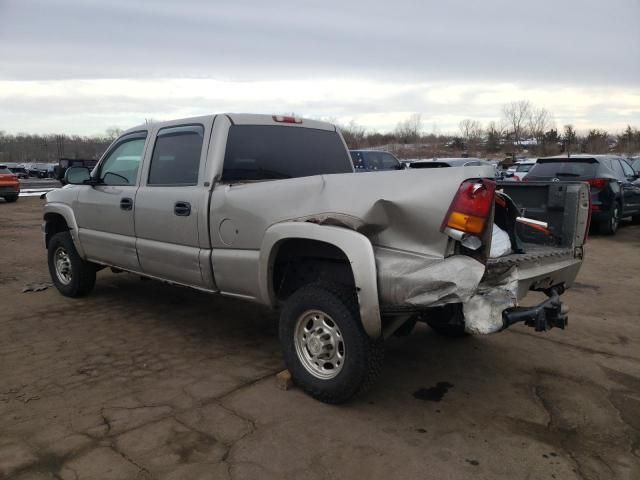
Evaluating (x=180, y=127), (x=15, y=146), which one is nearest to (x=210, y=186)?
(x=180, y=127)

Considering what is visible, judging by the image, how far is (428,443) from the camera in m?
3.09

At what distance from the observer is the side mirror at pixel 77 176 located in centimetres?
567

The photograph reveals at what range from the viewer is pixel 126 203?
5.04 meters

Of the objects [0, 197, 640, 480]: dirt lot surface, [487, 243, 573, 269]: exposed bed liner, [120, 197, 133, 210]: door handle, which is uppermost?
[120, 197, 133, 210]: door handle

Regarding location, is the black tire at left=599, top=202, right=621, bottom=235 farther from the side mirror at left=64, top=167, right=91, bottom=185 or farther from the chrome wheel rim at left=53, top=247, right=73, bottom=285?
the chrome wheel rim at left=53, top=247, right=73, bottom=285

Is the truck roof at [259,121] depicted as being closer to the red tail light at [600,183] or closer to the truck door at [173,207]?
the truck door at [173,207]

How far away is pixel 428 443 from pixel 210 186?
241 cm

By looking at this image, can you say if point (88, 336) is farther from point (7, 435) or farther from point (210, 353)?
point (7, 435)

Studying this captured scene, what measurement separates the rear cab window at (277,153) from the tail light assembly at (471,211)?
1.89 meters

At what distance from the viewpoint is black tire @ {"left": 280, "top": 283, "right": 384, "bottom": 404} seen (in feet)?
10.8

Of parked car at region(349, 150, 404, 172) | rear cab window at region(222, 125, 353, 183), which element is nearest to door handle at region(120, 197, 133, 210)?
rear cab window at region(222, 125, 353, 183)

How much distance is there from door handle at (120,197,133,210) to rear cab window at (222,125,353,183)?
51.2 inches

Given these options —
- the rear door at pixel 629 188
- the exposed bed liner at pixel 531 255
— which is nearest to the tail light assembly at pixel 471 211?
the exposed bed liner at pixel 531 255

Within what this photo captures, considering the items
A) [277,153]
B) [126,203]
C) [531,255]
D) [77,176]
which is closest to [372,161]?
[77,176]
